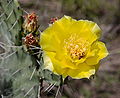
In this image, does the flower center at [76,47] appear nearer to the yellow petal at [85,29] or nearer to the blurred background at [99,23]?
the yellow petal at [85,29]

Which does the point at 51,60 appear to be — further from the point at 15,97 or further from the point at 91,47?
the point at 15,97

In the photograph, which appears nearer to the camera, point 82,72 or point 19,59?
point 82,72

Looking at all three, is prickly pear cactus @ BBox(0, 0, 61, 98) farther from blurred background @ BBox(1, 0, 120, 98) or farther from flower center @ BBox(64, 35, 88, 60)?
blurred background @ BBox(1, 0, 120, 98)

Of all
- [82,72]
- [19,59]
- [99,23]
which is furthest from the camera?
[99,23]

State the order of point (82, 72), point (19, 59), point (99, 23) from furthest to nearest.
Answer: point (99, 23)
point (19, 59)
point (82, 72)

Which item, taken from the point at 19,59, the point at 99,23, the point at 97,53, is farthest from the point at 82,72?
the point at 99,23

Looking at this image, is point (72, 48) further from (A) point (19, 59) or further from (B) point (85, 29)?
(A) point (19, 59)

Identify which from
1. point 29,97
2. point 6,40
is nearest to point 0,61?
point 6,40
